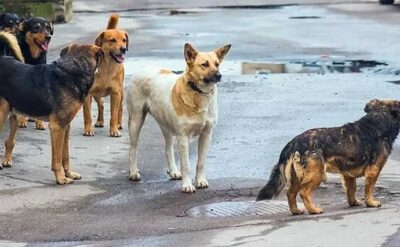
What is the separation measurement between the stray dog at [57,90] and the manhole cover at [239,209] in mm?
1716

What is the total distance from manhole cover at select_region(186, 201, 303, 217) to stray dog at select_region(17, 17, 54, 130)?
413cm

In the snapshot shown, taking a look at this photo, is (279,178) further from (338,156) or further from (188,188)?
(188,188)

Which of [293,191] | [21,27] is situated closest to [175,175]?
[293,191]

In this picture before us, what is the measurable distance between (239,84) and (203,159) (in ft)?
21.0

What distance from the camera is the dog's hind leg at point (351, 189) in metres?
9.02

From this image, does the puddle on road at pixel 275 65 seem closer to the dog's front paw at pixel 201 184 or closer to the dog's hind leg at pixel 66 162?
the dog's hind leg at pixel 66 162

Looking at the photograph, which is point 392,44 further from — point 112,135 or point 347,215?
point 347,215

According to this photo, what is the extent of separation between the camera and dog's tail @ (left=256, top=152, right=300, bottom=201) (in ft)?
28.8

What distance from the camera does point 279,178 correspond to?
892 centimetres

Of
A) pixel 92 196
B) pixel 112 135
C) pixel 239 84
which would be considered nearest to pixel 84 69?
pixel 92 196

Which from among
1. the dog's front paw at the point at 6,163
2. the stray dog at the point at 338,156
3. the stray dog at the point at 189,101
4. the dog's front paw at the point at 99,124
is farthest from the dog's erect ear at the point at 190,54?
the dog's front paw at the point at 99,124

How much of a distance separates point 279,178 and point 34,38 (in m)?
5.03

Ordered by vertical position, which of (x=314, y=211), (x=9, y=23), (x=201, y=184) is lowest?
(x=201, y=184)

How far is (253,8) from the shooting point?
31.5 metres
